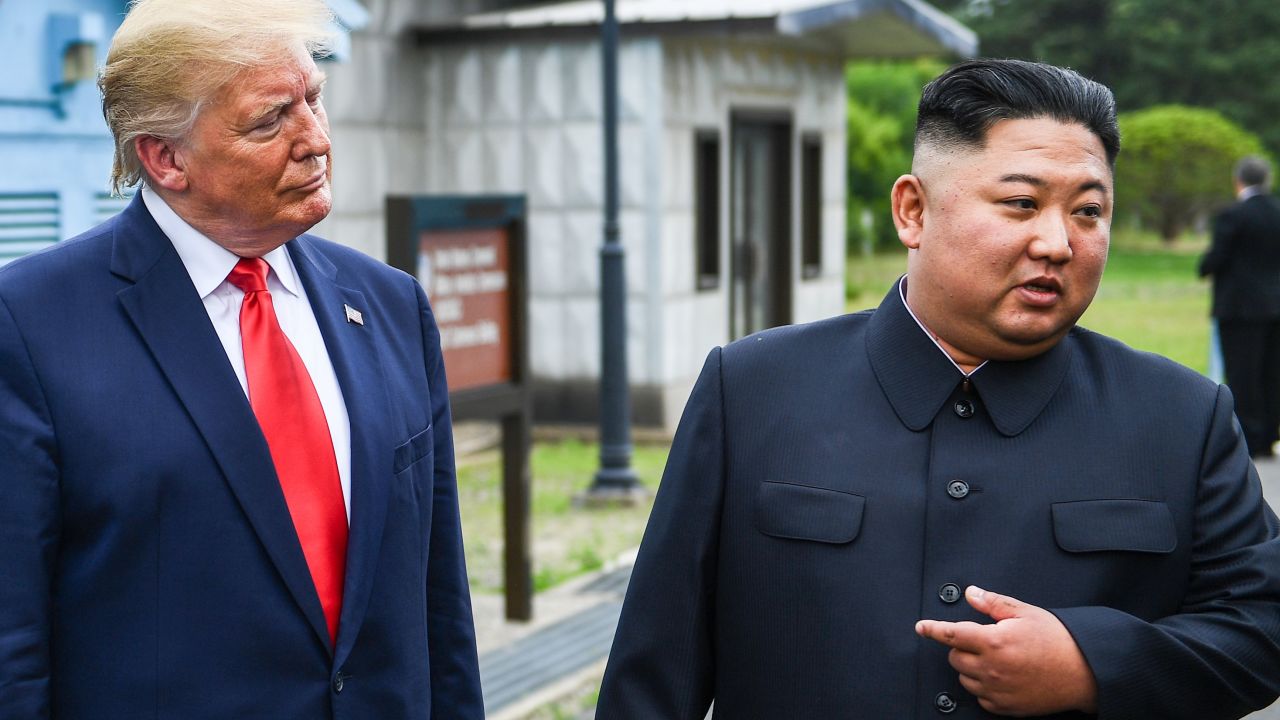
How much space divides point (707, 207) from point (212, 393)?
472 inches

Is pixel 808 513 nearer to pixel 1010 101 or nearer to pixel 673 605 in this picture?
pixel 673 605

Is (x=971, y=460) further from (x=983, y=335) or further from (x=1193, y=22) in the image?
(x=1193, y=22)

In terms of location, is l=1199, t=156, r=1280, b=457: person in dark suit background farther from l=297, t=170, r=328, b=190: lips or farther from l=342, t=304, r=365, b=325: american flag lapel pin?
l=297, t=170, r=328, b=190: lips

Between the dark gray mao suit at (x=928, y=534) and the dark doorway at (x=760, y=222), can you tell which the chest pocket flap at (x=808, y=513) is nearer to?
the dark gray mao suit at (x=928, y=534)

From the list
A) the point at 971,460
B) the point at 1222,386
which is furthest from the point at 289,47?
the point at 1222,386

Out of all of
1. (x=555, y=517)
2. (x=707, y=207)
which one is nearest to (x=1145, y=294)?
(x=707, y=207)

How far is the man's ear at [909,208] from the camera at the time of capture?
2.44 meters

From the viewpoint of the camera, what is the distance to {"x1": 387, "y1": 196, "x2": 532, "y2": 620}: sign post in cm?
666

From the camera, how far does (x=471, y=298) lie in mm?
7043

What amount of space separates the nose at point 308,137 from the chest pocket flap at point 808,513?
34.7 inches

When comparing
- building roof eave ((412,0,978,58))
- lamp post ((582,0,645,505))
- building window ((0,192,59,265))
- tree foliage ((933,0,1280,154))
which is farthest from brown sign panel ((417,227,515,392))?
tree foliage ((933,0,1280,154))

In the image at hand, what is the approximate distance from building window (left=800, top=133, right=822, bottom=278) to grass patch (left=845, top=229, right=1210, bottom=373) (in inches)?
84.4

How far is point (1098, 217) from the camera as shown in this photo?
7.64ft

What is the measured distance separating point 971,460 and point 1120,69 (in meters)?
50.8
